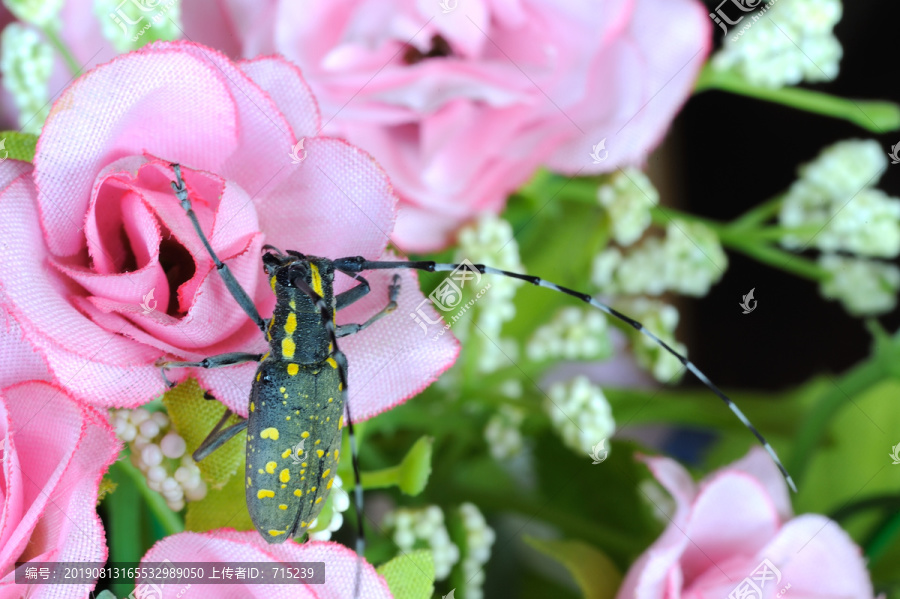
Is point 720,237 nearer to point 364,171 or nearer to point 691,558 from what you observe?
point 691,558

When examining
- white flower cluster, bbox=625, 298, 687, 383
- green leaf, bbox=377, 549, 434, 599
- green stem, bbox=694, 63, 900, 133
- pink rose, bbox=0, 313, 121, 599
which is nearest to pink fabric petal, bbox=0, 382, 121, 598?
pink rose, bbox=0, 313, 121, 599

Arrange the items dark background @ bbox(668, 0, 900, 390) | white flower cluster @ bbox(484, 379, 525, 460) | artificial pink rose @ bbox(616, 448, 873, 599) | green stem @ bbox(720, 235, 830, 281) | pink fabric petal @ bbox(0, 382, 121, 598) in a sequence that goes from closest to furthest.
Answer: pink fabric petal @ bbox(0, 382, 121, 598) < artificial pink rose @ bbox(616, 448, 873, 599) < white flower cluster @ bbox(484, 379, 525, 460) < green stem @ bbox(720, 235, 830, 281) < dark background @ bbox(668, 0, 900, 390)

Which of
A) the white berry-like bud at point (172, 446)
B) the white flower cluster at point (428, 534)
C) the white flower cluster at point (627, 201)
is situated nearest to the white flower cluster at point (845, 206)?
the white flower cluster at point (627, 201)

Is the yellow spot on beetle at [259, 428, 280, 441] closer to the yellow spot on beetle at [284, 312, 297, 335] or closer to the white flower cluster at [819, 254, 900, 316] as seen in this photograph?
the yellow spot on beetle at [284, 312, 297, 335]

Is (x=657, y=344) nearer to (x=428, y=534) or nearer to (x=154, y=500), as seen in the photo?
(x=428, y=534)

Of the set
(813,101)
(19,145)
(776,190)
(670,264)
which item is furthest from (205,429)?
(776,190)
